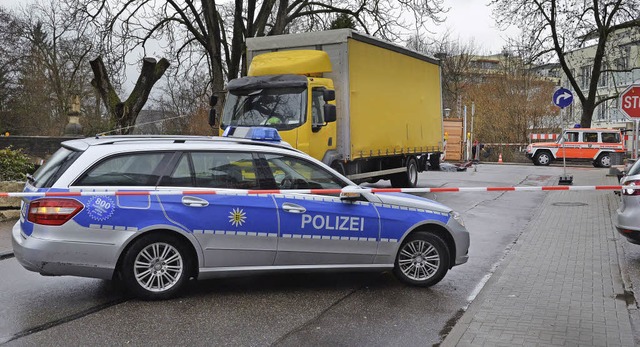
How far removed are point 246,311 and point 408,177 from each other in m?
12.4

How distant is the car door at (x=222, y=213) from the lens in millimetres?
5867

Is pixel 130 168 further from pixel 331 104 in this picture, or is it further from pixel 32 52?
pixel 32 52

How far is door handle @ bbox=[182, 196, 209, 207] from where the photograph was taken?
5.86 metres

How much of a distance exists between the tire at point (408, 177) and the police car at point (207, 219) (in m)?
10.8

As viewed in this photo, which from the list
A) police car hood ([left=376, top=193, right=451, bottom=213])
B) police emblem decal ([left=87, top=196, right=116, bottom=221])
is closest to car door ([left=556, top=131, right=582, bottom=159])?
police car hood ([left=376, top=193, right=451, bottom=213])

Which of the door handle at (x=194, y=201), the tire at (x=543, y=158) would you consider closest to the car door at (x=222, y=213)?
the door handle at (x=194, y=201)

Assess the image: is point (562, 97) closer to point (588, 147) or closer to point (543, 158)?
point (588, 147)

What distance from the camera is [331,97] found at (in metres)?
12.8

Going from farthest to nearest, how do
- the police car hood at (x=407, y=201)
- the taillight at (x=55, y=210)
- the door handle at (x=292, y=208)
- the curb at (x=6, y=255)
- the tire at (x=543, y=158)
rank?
the tire at (x=543, y=158)
the curb at (x=6, y=255)
the police car hood at (x=407, y=201)
the door handle at (x=292, y=208)
the taillight at (x=55, y=210)

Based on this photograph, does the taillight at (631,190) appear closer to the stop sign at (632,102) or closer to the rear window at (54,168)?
the rear window at (54,168)

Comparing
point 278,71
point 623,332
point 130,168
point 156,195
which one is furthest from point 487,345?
point 278,71

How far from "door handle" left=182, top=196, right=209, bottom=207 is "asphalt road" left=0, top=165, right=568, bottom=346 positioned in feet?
Answer: 3.04

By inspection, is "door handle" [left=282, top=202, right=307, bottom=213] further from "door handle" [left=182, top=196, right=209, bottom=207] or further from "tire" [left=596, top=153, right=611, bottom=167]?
"tire" [left=596, top=153, right=611, bottom=167]

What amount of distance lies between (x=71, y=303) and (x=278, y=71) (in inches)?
332
